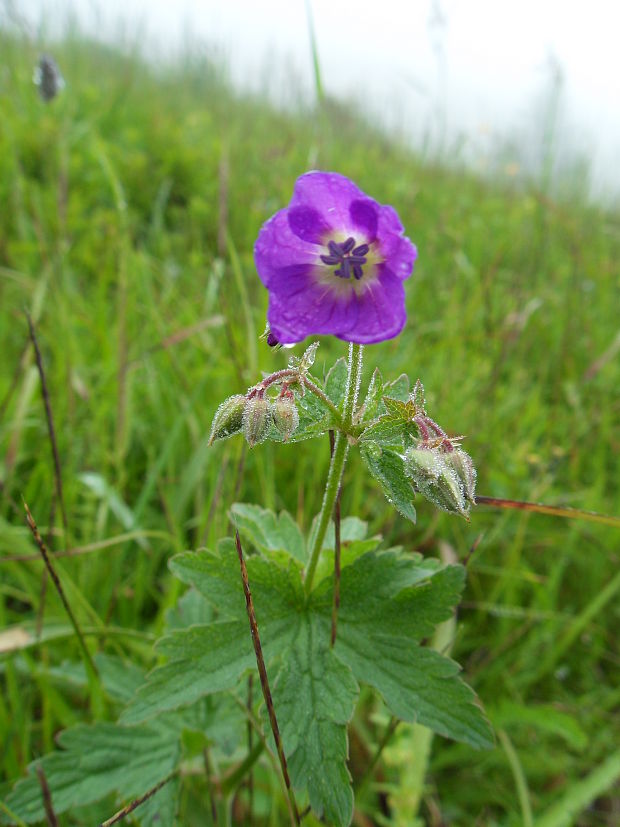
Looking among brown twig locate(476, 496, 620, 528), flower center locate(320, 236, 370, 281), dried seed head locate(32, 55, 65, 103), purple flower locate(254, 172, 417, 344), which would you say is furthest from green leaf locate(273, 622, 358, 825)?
dried seed head locate(32, 55, 65, 103)

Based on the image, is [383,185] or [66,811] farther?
[383,185]

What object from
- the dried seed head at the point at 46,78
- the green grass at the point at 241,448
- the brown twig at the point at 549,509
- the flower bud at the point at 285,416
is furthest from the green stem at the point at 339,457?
the dried seed head at the point at 46,78

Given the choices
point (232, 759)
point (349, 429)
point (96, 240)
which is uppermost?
point (96, 240)

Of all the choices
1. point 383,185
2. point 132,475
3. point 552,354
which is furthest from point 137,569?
point 383,185

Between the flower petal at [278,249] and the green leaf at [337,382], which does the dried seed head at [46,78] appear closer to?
the flower petal at [278,249]

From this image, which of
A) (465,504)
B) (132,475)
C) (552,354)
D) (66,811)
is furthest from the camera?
(552,354)

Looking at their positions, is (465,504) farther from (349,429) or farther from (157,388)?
(157,388)
